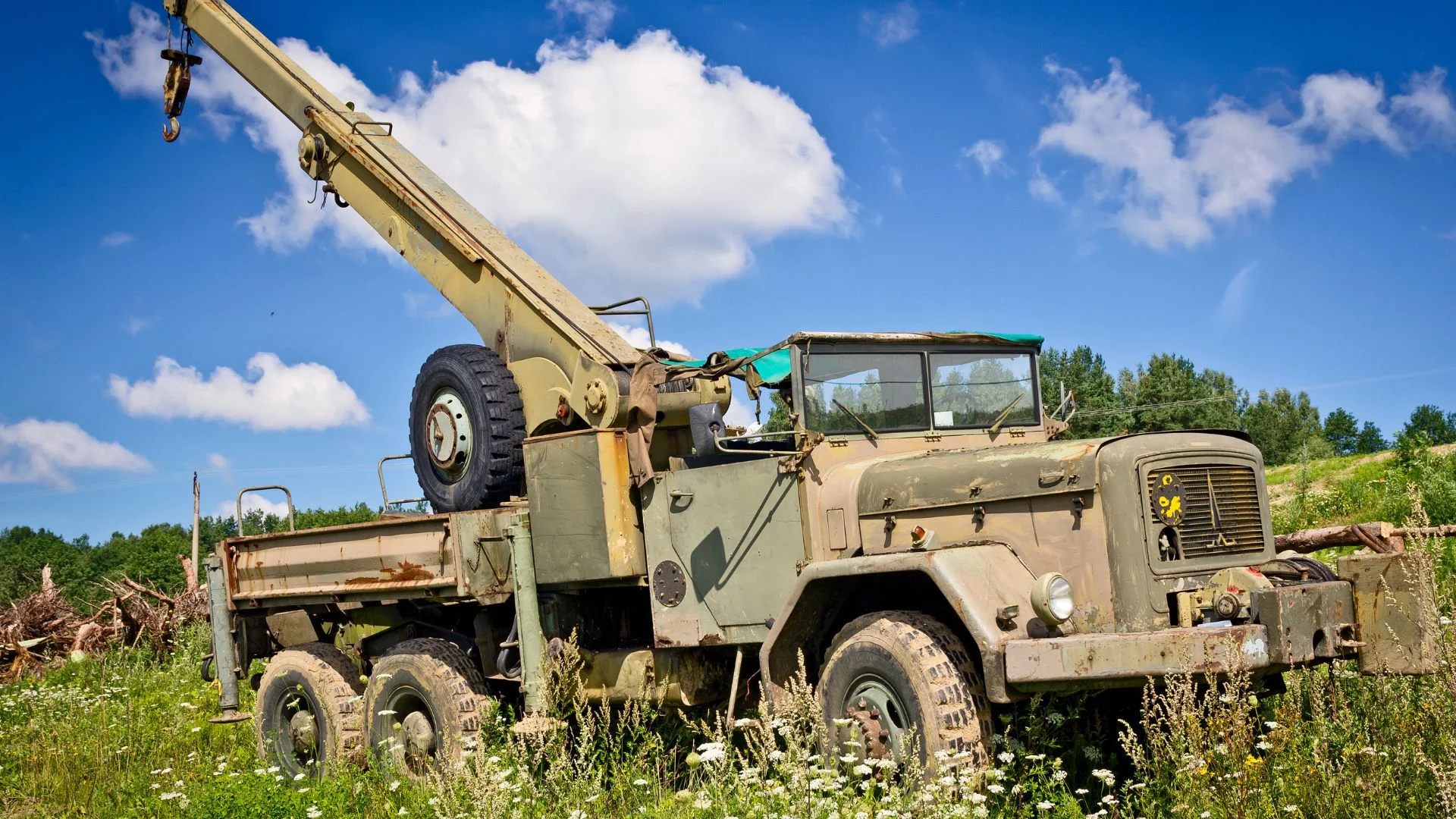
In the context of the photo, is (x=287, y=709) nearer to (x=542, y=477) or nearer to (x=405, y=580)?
(x=405, y=580)

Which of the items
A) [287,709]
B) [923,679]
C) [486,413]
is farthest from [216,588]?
[923,679]

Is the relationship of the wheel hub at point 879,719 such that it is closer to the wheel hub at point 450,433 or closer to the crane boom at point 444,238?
the crane boom at point 444,238

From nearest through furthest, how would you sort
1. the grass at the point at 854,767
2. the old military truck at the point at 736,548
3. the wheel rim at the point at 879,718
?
the grass at the point at 854,767
the old military truck at the point at 736,548
the wheel rim at the point at 879,718

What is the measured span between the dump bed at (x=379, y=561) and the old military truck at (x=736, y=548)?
0.8 inches

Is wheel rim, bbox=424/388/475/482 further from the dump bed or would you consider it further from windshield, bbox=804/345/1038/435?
windshield, bbox=804/345/1038/435

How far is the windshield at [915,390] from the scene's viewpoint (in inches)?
268

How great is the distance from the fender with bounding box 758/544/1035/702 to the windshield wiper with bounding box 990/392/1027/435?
1.64 meters

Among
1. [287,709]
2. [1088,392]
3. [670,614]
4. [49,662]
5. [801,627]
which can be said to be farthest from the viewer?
[1088,392]

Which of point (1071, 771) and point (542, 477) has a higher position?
point (542, 477)

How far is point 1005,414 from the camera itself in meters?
7.50

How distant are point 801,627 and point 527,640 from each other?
1.99 meters

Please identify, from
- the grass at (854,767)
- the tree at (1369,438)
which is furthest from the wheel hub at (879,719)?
the tree at (1369,438)

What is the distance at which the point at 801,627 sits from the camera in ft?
20.8

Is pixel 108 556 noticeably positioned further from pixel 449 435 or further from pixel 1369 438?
pixel 1369 438
